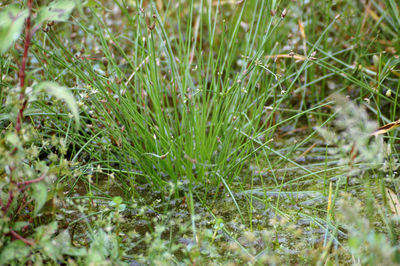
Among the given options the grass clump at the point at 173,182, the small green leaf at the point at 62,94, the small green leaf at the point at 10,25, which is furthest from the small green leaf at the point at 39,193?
the small green leaf at the point at 10,25

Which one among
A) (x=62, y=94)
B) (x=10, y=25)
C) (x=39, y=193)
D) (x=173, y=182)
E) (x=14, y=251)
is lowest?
(x=173, y=182)

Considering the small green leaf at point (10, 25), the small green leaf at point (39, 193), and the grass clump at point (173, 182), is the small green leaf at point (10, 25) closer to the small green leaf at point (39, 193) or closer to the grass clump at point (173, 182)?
the grass clump at point (173, 182)

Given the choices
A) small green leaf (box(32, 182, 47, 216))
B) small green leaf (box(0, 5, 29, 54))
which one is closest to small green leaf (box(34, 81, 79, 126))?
small green leaf (box(0, 5, 29, 54))

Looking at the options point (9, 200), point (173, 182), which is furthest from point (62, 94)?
point (173, 182)

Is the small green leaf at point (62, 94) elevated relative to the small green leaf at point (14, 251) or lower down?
elevated

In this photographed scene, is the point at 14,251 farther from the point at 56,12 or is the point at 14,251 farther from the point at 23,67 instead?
the point at 56,12

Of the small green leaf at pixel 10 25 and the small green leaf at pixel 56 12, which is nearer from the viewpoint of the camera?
the small green leaf at pixel 10 25
